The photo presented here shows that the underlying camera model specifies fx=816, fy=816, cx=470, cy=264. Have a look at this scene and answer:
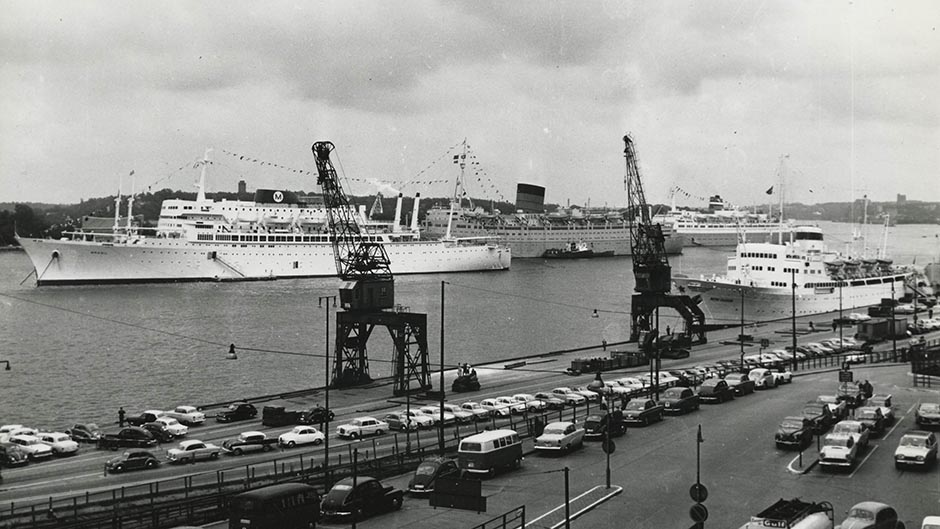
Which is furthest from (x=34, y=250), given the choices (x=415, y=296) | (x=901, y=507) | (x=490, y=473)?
(x=901, y=507)

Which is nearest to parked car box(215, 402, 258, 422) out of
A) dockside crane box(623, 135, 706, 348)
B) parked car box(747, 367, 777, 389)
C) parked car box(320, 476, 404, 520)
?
parked car box(320, 476, 404, 520)

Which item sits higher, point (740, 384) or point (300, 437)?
point (740, 384)

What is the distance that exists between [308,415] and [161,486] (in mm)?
9575

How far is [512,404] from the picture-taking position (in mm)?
30016

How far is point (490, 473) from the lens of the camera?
747 inches

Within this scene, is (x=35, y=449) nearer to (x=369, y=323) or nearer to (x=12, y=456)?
(x=12, y=456)

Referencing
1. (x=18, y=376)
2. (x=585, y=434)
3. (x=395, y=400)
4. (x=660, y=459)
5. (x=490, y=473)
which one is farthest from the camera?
(x=18, y=376)

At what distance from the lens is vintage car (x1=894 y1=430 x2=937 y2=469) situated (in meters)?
18.5

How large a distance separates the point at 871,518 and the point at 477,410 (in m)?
17.0

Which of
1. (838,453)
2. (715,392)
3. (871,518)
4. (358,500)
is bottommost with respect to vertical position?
(715,392)

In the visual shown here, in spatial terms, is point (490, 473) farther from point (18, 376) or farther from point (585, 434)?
point (18, 376)

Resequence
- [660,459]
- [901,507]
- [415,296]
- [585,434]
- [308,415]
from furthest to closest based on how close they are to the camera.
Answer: [415,296] < [308,415] < [585,434] < [660,459] < [901,507]

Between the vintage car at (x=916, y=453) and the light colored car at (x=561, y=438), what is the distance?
757 centimetres

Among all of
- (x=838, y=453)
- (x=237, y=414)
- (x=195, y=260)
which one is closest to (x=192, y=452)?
(x=237, y=414)
